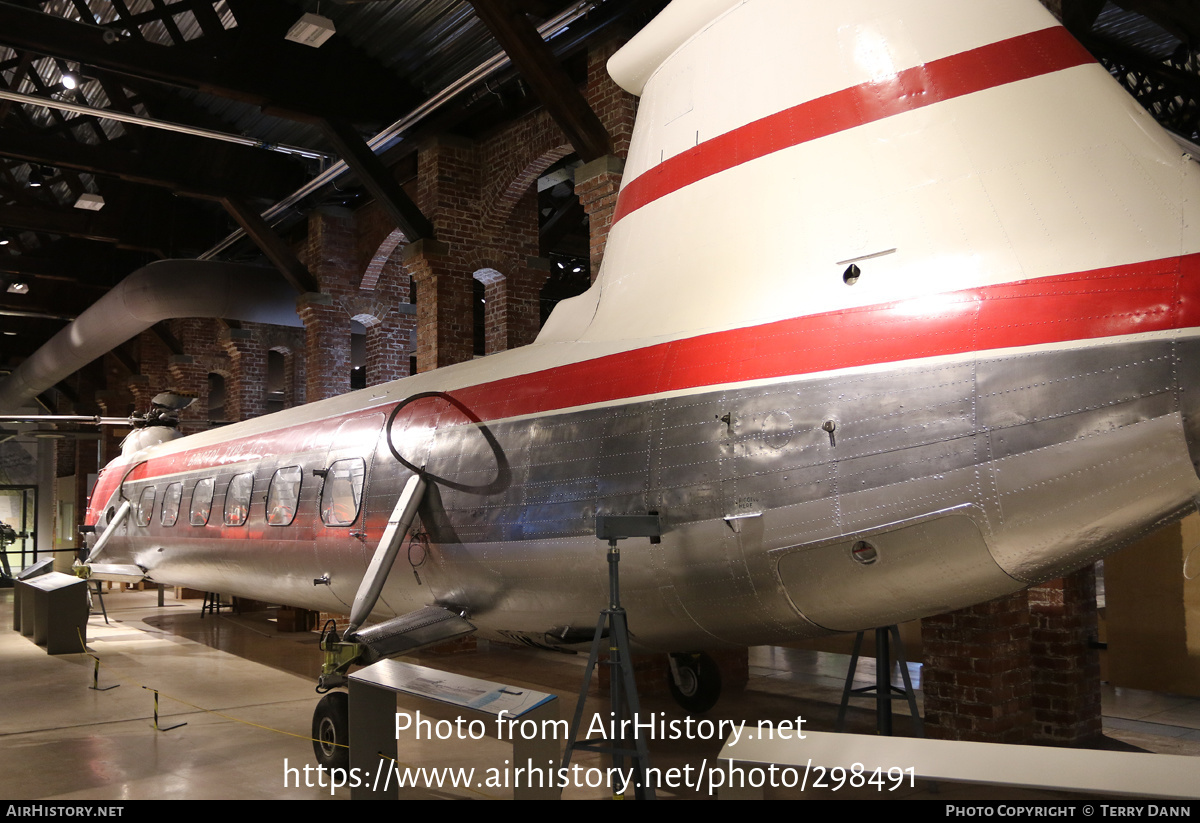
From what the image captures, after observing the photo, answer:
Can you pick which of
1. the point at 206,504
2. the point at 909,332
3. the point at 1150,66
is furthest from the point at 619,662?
the point at 1150,66

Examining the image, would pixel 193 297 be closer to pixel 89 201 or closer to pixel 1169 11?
pixel 89 201

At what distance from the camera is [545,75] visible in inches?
333

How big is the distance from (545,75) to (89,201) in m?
9.89

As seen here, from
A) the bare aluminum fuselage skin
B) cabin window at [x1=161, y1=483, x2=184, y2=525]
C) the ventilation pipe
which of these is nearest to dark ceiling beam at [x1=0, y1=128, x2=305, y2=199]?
the ventilation pipe

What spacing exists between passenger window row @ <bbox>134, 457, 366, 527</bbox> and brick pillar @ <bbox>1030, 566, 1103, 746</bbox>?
485cm

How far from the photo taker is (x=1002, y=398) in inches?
132

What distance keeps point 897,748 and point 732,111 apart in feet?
9.68

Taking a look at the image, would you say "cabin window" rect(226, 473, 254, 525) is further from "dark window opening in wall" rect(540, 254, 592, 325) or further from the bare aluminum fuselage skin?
"dark window opening in wall" rect(540, 254, 592, 325)

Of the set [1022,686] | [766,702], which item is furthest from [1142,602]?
[766,702]

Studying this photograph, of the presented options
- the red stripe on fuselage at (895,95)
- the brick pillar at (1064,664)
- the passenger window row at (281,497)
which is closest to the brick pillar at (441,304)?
the passenger window row at (281,497)

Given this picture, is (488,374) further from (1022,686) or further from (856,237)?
(1022,686)

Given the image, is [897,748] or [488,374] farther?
[488,374]

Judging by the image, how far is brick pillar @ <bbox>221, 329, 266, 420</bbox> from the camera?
701 inches

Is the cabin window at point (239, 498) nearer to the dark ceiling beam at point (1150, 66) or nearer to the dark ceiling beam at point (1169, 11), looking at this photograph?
the dark ceiling beam at point (1169, 11)
